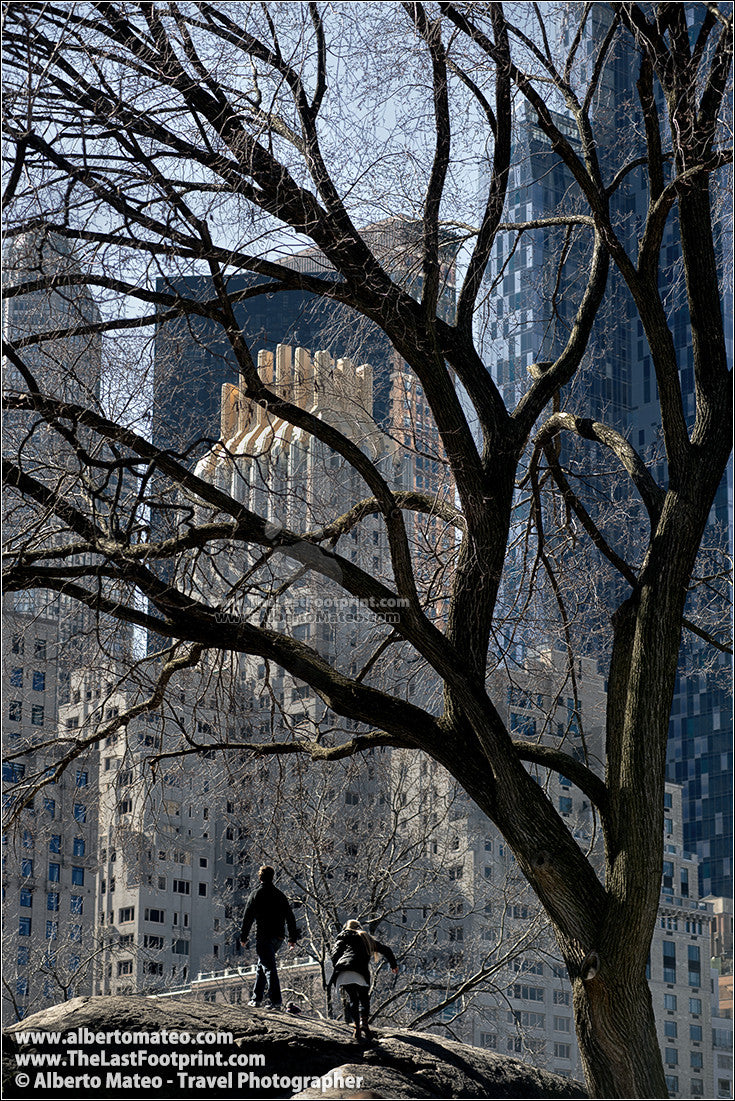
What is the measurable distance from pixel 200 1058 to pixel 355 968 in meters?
1.81

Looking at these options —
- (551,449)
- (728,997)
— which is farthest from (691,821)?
(551,449)

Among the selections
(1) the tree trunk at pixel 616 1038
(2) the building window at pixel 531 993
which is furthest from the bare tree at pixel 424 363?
(2) the building window at pixel 531 993

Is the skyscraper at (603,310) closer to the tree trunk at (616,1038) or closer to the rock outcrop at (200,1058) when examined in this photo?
the tree trunk at (616,1038)

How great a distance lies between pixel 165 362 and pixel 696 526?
426cm

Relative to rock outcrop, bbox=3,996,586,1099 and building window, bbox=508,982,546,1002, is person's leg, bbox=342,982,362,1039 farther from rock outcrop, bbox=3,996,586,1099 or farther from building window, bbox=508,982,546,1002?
building window, bbox=508,982,546,1002

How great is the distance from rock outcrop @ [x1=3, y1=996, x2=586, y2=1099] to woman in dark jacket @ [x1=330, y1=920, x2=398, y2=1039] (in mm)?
394

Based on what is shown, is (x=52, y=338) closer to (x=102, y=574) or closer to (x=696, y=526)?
(x=102, y=574)

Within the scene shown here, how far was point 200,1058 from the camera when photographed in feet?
33.9

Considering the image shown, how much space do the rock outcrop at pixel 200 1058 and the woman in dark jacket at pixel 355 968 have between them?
0.39 metres

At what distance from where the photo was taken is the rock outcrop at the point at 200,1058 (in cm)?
1013

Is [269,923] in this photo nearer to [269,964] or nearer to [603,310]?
[269,964]

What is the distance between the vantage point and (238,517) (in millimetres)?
10586

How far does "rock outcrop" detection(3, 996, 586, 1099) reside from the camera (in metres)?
10.1

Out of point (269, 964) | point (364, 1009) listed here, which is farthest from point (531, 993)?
point (364, 1009)
